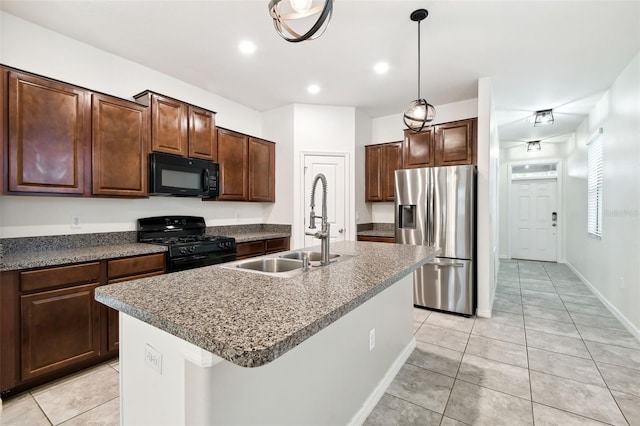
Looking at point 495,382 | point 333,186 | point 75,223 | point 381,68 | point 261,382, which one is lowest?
point 495,382

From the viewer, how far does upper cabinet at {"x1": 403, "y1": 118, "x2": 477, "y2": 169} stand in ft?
12.4

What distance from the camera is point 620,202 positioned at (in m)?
3.24

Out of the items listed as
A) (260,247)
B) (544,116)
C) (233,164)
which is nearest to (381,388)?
(260,247)

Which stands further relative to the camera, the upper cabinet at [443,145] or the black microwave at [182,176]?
the upper cabinet at [443,145]

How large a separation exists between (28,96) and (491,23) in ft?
11.6

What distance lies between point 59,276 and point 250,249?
5.91ft

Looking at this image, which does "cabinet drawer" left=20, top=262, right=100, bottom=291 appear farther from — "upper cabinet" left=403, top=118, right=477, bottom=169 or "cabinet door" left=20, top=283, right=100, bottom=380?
"upper cabinet" left=403, top=118, right=477, bottom=169

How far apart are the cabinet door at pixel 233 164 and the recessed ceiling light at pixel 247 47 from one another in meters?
1.06

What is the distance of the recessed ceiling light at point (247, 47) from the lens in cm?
268

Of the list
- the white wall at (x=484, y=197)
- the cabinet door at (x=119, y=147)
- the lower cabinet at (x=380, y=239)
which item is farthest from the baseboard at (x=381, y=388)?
the cabinet door at (x=119, y=147)

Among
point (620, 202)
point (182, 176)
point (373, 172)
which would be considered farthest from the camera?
point (373, 172)

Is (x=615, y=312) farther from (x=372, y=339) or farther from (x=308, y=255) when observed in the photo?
(x=308, y=255)

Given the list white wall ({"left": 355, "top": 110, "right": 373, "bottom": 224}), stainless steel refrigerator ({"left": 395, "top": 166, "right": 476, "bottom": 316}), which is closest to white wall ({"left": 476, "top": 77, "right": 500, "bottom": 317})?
stainless steel refrigerator ({"left": 395, "top": 166, "right": 476, "bottom": 316})

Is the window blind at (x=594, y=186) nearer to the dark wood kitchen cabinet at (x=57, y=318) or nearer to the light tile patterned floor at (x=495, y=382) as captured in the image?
the light tile patterned floor at (x=495, y=382)
